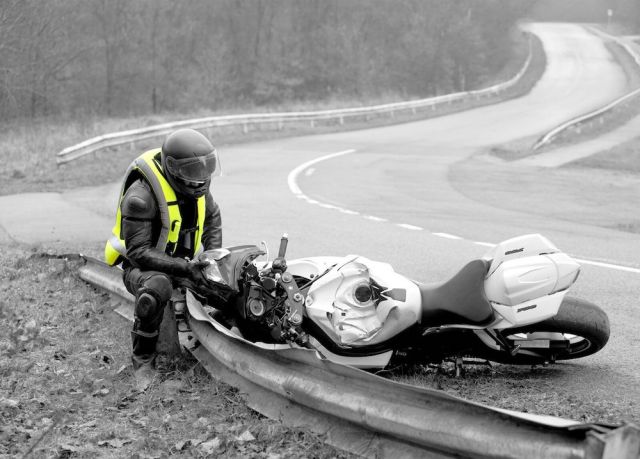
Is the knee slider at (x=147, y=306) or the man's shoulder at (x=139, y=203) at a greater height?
the man's shoulder at (x=139, y=203)

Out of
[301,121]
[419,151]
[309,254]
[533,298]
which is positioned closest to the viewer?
[533,298]

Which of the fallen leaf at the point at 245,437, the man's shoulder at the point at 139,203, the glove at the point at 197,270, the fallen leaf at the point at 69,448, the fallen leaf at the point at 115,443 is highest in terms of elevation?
the man's shoulder at the point at 139,203

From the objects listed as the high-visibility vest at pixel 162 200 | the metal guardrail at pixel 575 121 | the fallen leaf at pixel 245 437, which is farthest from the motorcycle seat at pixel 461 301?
the metal guardrail at pixel 575 121

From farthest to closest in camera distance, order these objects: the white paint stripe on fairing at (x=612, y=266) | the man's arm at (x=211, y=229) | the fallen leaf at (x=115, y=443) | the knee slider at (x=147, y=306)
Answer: the white paint stripe on fairing at (x=612, y=266) → the man's arm at (x=211, y=229) → the knee slider at (x=147, y=306) → the fallen leaf at (x=115, y=443)

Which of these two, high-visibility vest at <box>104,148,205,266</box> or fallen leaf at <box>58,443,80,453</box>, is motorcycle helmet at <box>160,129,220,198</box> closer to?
high-visibility vest at <box>104,148,205,266</box>

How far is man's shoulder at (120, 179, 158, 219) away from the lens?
19.3ft

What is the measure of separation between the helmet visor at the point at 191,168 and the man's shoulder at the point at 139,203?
0.24 meters

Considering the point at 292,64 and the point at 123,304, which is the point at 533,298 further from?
the point at 292,64

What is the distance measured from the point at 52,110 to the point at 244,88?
53.1 feet

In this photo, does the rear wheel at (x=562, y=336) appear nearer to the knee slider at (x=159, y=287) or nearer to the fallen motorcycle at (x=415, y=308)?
the fallen motorcycle at (x=415, y=308)

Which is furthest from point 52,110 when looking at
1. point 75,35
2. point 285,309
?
point 285,309

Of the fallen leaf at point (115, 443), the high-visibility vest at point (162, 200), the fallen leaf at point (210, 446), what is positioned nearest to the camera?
the fallen leaf at point (210, 446)

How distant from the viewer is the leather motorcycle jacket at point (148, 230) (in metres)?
5.77

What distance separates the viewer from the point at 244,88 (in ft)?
214
